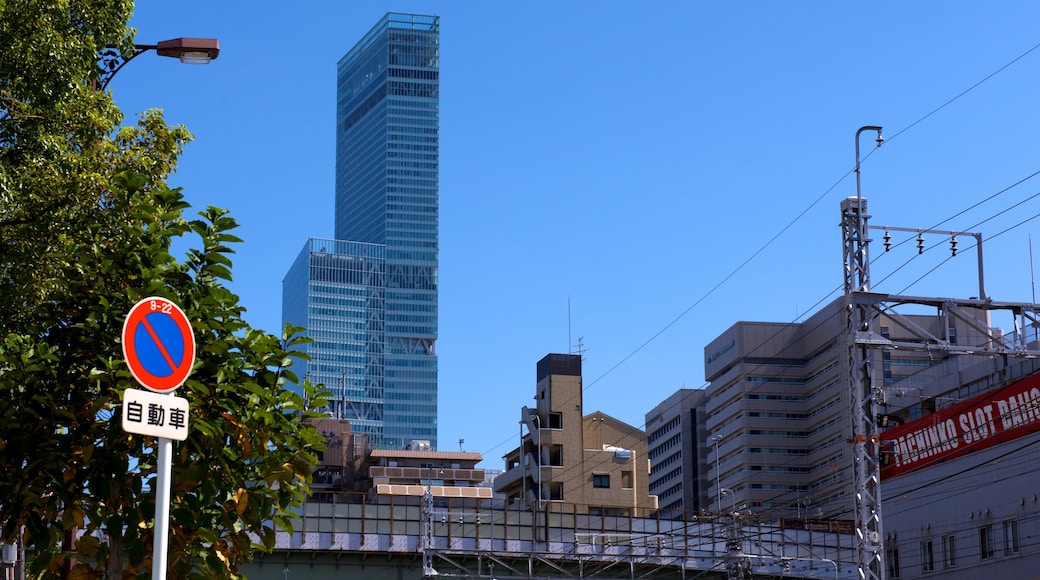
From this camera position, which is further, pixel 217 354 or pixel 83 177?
pixel 83 177

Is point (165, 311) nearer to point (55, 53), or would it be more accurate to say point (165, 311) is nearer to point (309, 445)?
point (309, 445)

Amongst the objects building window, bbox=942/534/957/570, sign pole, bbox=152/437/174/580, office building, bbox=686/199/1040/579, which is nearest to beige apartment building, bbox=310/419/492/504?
office building, bbox=686/199/1040/579

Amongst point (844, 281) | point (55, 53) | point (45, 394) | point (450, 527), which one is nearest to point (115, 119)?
point (55, 53)

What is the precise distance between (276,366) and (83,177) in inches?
198

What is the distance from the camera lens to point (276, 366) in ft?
51.9

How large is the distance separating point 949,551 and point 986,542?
9.59 ft

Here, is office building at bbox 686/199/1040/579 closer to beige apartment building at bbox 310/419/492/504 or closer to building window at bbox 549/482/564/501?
building window at bbox 549/482/564/501

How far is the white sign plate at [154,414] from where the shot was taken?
384 inches

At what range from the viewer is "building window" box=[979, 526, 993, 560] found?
188 feet

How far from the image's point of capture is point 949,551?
6041cm

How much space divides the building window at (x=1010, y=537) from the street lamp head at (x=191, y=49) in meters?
41.9

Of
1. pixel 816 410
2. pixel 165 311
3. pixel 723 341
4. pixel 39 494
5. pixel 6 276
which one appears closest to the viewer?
pixel 165 311

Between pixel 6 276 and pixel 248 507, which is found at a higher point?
pixel 6 276

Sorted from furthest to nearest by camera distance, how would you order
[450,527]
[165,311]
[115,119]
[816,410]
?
[816,410], [450,527], [115,119], [165,311]
